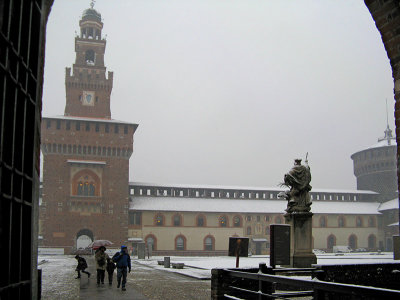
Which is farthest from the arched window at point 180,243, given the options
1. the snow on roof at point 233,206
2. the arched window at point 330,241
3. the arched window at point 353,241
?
the arched window at point 353,241

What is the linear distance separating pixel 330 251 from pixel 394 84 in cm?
6302

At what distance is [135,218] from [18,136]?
5571cm

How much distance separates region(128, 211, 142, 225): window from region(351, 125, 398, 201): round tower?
37.7 meters

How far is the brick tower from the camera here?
53.2 meters

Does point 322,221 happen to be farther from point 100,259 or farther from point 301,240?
point 100,259

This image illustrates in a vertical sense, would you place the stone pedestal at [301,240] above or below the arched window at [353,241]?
above

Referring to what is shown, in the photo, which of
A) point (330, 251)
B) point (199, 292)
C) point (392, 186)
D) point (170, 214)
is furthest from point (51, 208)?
point (392, 186)

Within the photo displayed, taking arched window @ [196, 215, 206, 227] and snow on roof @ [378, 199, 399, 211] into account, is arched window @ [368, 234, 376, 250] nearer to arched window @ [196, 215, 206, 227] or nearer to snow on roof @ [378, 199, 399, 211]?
snow on roof @ [378, 199, 399, 211]

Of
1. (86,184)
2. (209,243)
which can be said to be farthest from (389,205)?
(86,184)

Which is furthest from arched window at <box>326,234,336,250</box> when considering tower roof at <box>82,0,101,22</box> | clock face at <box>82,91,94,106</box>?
tower roof at <box>82,0,101,22</box>

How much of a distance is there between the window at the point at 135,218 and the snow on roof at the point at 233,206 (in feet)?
2.02

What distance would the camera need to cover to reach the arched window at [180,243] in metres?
59.8

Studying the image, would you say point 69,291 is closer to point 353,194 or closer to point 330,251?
point 330,251

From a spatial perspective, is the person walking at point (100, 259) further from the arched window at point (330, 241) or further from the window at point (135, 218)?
the arched window at point (330, 241)
